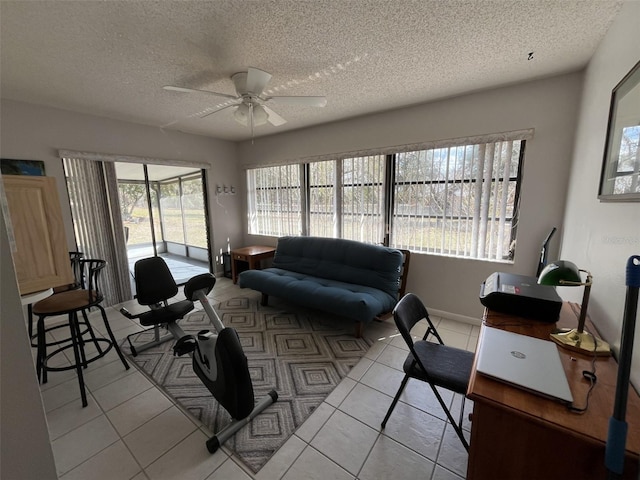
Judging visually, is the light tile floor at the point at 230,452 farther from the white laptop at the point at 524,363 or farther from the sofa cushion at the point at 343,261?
the sofa cushion at the point at 343,261

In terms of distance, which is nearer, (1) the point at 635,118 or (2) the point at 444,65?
(1) the point at 635,118

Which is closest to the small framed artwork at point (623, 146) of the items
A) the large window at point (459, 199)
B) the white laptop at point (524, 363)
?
the white laptop at point (524, 363)

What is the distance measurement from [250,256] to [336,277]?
1.57m

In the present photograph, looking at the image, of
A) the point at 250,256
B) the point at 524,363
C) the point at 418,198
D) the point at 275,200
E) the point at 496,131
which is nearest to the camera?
the point at 524,363

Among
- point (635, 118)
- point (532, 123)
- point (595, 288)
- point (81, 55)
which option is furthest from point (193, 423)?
point (532, 123)

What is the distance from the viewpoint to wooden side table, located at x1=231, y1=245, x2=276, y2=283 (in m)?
4.14

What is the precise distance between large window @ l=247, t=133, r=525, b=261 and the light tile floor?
1641mm

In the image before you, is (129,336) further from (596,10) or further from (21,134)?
(596,10)

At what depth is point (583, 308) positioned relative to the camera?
47.8 inches

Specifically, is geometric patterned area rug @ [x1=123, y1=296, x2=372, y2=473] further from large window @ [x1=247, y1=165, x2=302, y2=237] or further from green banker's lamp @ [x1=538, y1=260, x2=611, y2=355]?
large window @ [x1=247, y1=165, x2=302, y2=237]

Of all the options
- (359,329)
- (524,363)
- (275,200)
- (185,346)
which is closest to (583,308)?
(524,363)

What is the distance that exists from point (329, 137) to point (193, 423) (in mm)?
3448

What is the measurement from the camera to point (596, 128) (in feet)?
5.55

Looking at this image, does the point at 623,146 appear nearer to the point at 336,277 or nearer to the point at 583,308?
the point at 583,308
